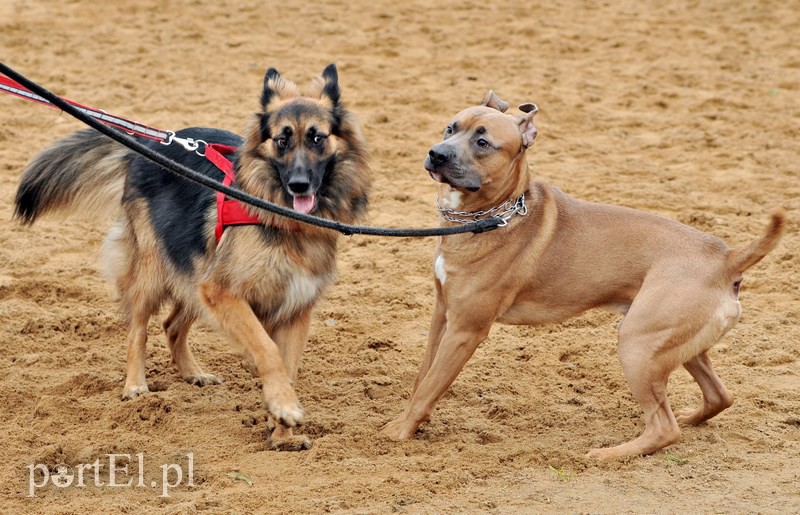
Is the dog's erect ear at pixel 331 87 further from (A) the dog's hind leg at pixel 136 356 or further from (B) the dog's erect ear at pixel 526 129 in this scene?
(A) the dog's hind leg at pixel 136 356

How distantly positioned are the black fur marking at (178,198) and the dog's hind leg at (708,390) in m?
2.62

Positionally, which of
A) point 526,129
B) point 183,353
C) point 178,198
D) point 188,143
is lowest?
point 183,353

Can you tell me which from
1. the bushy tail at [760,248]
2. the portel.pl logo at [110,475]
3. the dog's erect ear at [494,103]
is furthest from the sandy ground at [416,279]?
the dog's erect ear at [494,103]

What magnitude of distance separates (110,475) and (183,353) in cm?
134

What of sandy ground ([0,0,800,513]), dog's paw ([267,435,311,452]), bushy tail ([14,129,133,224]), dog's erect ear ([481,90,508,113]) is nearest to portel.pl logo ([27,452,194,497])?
sandy ground ([0,0,800,513])

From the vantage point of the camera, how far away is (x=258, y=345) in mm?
5133

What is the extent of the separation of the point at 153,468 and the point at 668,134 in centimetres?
662

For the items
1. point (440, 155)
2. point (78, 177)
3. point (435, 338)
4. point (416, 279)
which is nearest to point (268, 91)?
point (440, 155)

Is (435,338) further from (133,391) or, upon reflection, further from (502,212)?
(133,391)

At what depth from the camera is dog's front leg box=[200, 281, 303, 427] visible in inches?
Result: 194

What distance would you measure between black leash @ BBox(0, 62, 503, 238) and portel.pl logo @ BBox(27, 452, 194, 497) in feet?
4.16

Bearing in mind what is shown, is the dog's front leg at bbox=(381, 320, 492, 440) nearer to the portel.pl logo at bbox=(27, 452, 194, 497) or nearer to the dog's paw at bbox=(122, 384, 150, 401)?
the portel.pl logo at bbox=(27, 452, 194, 497)

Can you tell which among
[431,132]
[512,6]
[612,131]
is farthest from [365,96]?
[512,6]

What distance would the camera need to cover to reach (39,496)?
4.53 meters
